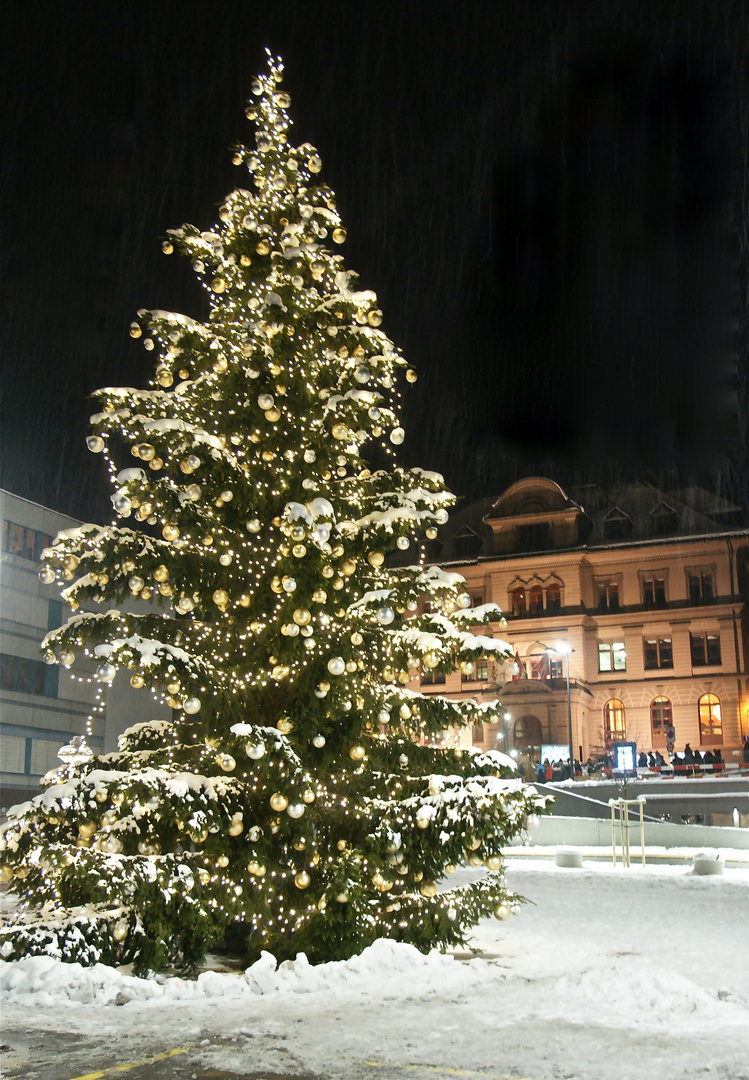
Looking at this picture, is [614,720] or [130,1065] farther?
[614,720]

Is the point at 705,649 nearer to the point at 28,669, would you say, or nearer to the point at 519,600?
the point at 519,600

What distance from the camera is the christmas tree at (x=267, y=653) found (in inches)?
375

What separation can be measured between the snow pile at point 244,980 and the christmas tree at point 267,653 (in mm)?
364

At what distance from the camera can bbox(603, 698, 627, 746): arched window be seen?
65.9 meters

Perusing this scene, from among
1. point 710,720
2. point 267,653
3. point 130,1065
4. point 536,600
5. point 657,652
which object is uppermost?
point 536,600

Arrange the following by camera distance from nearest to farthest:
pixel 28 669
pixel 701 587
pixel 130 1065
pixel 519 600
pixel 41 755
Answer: pixel 130 1065 < pixel 28 669 < pixel 41 755 < pixel 701 587 < pixel 519 600

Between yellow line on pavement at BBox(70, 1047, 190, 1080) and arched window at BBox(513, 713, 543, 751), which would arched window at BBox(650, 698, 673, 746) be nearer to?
arched window at BBox(513, 713, 543, 751)

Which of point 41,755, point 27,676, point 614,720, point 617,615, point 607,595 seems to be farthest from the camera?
point 607,595

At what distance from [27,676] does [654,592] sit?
40334mm

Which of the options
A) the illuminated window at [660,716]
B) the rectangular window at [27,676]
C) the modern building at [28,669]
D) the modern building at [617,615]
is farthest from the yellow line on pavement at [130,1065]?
the illuminated window at [660,716]

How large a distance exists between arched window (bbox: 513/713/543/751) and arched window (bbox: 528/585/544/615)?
7604 mm

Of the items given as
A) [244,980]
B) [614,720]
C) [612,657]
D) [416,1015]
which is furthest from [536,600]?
[416,1015]

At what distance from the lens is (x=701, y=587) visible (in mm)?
66125

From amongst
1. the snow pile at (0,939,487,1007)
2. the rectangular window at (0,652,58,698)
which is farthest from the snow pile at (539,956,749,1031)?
the rectangular window at (0,652,58,698)
